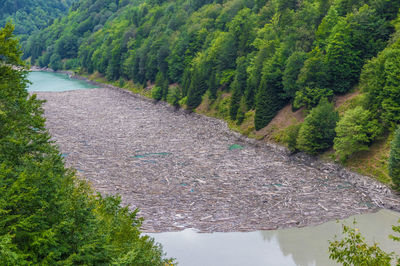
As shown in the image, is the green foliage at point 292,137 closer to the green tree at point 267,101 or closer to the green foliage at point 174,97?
the green tree at point 267,101

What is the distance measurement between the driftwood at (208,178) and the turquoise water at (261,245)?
1094 mm

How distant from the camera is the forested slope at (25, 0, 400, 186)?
49.0 metres

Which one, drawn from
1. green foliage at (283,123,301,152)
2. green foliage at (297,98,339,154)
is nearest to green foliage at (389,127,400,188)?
green foliage at (297,98,339,154)

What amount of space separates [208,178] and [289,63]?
25.8 meters

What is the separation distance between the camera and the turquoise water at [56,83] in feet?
439

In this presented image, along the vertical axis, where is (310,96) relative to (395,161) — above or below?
above

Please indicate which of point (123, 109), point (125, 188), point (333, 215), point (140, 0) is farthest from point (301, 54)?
point (140, 0)

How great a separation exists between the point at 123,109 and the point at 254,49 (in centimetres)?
3394

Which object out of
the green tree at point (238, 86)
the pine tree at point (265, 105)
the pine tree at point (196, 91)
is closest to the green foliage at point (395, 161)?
the pine tree at point (265, 105)

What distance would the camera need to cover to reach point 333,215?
38281 millimetres

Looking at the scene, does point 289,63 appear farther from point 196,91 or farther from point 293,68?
point 196,91

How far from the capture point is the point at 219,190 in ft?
143

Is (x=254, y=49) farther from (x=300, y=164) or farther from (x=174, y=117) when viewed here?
(x=300, y=164)

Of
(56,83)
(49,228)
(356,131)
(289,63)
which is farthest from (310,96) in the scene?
(56,83)
